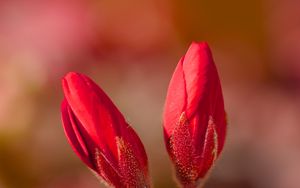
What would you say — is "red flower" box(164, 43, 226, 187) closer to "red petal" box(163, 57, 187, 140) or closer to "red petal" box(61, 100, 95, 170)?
"red petal" box(163, 57, 187, 140)

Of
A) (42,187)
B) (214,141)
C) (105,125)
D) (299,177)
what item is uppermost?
(105,125)

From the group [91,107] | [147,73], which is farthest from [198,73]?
[147,73]

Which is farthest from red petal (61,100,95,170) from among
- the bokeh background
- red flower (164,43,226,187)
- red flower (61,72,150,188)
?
the bokeh background

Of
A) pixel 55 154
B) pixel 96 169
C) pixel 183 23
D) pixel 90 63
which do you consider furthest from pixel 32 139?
pixel 96 169

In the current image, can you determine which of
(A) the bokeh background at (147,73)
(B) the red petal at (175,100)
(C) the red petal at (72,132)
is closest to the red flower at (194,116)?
(B) the red petal at (175,100)

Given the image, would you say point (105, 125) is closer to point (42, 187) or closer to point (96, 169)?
point (96, 169)

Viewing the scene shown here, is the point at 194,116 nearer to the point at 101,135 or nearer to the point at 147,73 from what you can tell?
the point at 101,135
